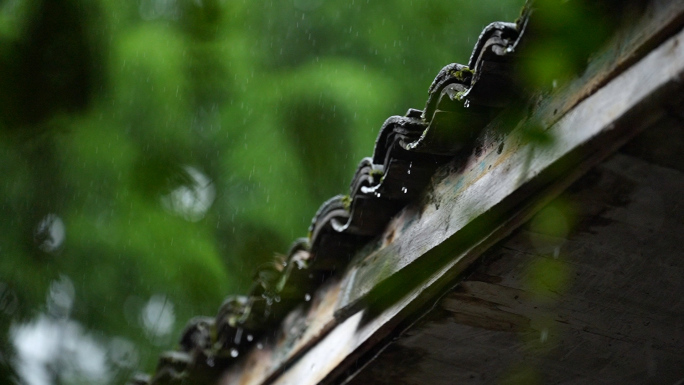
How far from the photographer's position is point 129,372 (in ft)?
19.0

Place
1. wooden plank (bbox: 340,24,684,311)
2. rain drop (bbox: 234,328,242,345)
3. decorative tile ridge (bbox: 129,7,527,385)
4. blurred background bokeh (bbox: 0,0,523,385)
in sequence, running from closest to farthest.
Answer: wooden plank (bbox: 340,24,684,311)
blurred background bokeh (bbox: 0,0,523,385)
decorative tile ridge (bbox: 129,7,527,385)
rain drop (bbox: 234,328,242,345)

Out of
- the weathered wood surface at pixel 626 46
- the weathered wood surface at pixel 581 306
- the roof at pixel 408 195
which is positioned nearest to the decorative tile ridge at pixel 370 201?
the roof at pixel 408 195

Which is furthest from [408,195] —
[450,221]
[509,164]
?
[509,164]

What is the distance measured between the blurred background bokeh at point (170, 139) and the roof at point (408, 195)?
0.52 meters

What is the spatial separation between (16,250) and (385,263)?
1.23 metres

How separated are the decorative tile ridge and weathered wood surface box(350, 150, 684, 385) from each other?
40 centimetres

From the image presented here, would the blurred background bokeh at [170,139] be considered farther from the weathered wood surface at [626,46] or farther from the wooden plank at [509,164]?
the weathered wood surface at [626,46]

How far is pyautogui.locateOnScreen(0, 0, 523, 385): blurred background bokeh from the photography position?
1788 mm

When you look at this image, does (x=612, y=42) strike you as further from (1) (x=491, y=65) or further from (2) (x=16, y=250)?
(2) (x=16, y=250)

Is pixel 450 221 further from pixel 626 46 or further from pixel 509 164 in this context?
pixel 626 46

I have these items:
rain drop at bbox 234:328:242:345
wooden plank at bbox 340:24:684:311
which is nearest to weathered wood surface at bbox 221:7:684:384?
wooden plank at bbox 340:24:684:311

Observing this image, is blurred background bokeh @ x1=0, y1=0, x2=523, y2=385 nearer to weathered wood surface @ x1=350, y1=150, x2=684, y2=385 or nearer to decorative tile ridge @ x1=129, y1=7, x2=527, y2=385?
decorative tile ridge @ x1=129, y1=7, x2=527, y2=385

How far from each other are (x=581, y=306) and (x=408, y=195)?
65 cm

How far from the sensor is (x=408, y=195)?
2.44 metres
